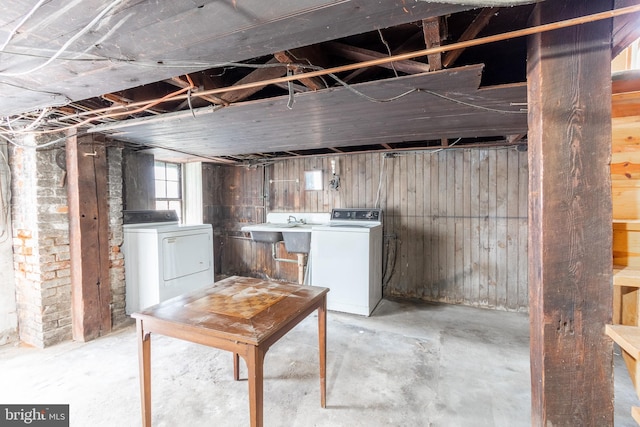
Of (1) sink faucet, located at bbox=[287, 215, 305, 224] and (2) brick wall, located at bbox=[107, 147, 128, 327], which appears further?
(1) sink faucet, located at bbox=[287, 215, 305, 224]

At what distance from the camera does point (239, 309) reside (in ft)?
4.90

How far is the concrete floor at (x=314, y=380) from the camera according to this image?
177 centimetres

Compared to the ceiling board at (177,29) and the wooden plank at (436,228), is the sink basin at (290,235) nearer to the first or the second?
the wooden plank at (436,228)

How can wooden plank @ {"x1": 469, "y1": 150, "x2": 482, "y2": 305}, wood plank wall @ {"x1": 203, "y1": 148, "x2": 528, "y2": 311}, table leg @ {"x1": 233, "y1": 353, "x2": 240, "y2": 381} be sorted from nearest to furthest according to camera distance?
1. table leg @ {"x1": 233, "y1": 353, "x2": 240, "y2": 381}
2. wood plank wall @ {"x1": 203, "y1": 148, "x2": 528, "y2": 311}
3. wooden plank @ {"x1": 469, "y1": 150, "x2": 482, "y2": 305}

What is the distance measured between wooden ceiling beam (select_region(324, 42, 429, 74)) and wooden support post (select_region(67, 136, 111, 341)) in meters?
2.60

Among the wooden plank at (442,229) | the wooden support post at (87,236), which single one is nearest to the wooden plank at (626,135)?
the wooden plank at (442,229)

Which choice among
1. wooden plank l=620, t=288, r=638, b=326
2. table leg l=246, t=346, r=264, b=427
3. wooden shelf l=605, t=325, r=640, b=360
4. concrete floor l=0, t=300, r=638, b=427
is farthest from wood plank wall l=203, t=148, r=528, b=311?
table leg l=246, t=346, r=264, b=427

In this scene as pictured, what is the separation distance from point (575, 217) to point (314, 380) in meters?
1.94

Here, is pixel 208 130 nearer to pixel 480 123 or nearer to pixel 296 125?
pixel 296 125

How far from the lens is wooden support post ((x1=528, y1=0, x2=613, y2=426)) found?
942mm

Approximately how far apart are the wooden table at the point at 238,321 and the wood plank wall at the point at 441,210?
2394mm

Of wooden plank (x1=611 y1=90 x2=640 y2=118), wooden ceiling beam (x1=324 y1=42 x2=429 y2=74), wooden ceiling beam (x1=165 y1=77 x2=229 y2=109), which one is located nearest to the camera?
wooden plank (x1=611 y1=90 x2=640 y2=118)

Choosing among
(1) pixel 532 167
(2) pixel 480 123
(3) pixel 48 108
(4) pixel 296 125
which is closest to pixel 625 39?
(1) pixel 532 167

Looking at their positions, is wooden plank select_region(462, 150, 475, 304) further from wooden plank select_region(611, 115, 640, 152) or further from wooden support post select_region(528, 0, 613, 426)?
wooden support post select_region(528, 0, 613, 426)
